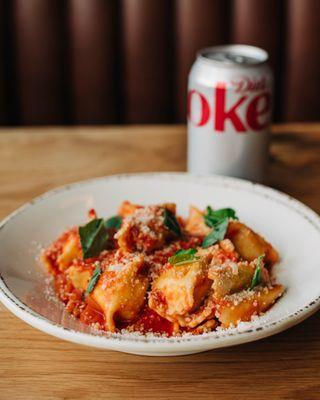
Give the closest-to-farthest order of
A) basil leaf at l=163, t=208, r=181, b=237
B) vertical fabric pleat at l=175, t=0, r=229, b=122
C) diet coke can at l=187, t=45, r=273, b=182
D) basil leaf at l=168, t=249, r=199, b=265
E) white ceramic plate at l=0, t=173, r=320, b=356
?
white ceramic plate at l=0, t=173, r=320, b=356, basil leaf at l=168, t=249, r=199, b=265, basil leaf at l=163, t=208, r=181, b=237, diet coke can at l=187, t=45, r=273, b=182, vertical fabric pleat at l=175, t=0, r=229, b=122

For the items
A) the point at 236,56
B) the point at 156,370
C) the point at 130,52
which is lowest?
the point at 156,370

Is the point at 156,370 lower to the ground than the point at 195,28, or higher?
lower

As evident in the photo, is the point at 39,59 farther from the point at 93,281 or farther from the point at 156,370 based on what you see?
the point at 156,370

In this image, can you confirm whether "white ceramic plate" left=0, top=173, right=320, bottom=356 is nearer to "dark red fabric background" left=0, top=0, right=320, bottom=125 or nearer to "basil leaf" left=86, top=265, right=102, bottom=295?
"basil leaf" left=86, top=265, right=102, bottom=295

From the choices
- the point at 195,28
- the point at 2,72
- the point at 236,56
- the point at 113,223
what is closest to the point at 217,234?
the point at 113,223

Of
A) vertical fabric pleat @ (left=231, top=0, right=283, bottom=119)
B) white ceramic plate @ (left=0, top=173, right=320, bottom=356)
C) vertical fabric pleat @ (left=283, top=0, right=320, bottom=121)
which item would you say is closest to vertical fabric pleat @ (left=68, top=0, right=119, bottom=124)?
vertical fabric pleat @ (left=231, top=0, right=283, bottom=119)
